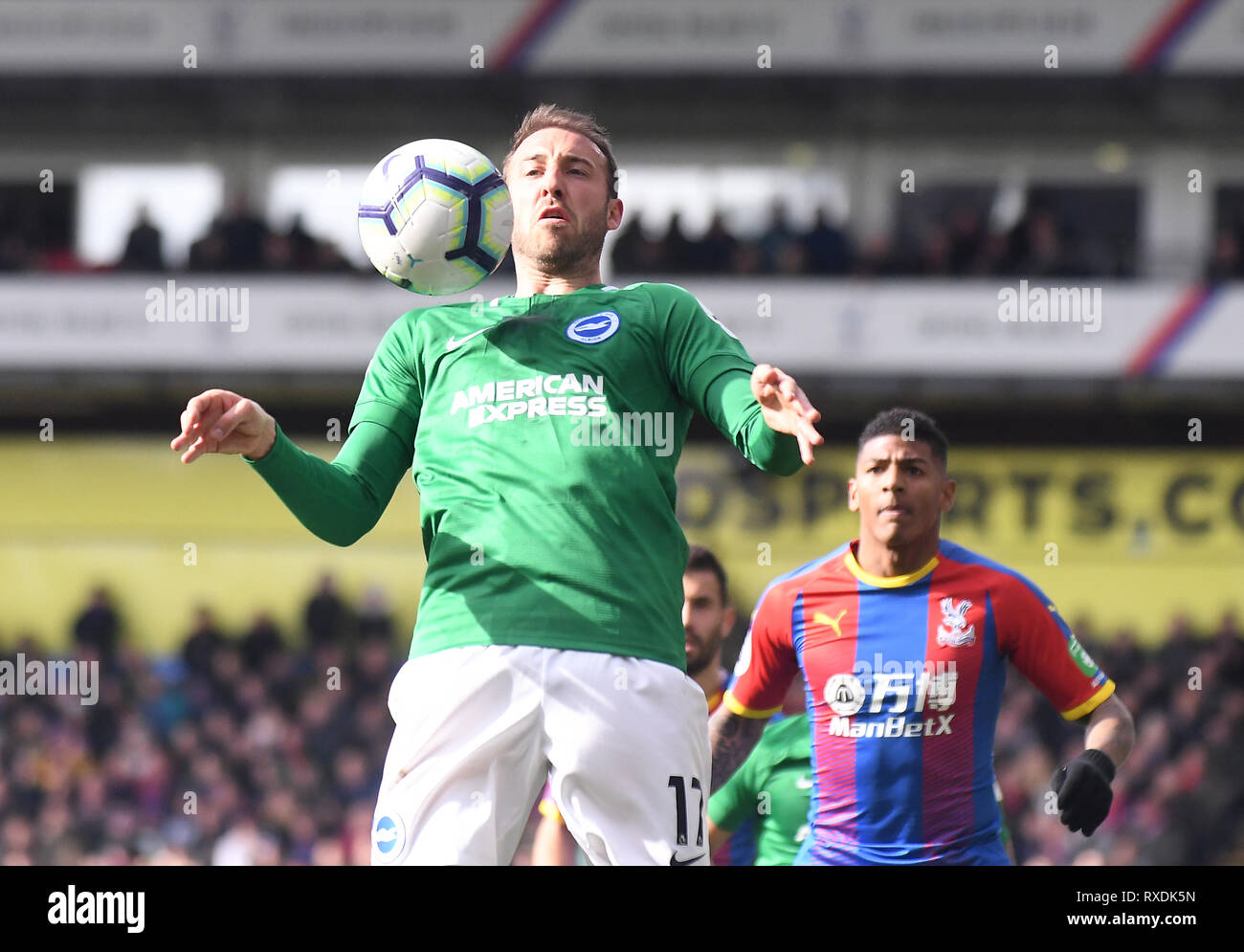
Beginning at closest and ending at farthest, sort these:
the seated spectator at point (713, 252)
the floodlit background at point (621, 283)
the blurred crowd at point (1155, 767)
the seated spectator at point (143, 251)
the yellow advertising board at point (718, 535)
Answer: the blurred crowd at point (1155, 767) → the floodlit background at point (621, 283) → the yellow advertising board at point (718, 535) → the seated spectator at point (713, 252) → the seated spectator at point (143, 251)

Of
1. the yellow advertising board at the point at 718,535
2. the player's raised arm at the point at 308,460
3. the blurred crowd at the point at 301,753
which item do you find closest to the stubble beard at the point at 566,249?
the player's raised arm at the point at 308,460

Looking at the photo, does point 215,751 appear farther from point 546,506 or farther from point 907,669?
point 546,506

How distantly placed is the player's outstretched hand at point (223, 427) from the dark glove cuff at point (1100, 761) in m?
2.40

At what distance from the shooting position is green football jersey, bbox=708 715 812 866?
589cm

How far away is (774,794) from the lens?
5.95m

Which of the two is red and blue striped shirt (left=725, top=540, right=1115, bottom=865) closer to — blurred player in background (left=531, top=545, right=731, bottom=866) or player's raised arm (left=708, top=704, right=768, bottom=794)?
player's raised arm (left=708, top=704, right=768, bottom=794)

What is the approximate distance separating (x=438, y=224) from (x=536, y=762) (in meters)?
1.40

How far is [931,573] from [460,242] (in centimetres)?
203

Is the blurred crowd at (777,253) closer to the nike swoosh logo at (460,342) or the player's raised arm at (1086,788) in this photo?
the player's raised arm at (1086,788)

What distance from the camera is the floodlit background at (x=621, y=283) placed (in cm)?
1596

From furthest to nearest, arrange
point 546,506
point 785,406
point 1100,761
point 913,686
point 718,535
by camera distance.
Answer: point 718,535 < point 913,686 < point 1100,761 < point 546,506 < point 785,406

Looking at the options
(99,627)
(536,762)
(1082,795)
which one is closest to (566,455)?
(536,762)

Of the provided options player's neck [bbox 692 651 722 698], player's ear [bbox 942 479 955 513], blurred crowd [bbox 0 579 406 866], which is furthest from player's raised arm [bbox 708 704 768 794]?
blurred crowd [bbox 0 579 406 866]

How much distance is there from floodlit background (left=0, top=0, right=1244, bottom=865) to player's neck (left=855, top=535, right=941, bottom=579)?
9226mm
